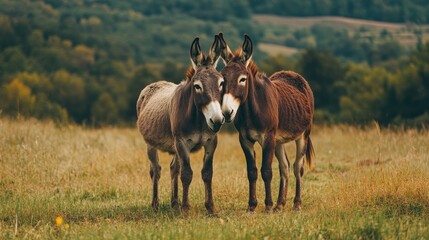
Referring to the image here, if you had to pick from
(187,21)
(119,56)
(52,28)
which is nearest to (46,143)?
(52,28)

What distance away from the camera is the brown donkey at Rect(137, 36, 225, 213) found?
29.6ft

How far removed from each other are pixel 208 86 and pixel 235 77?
0.58 meters

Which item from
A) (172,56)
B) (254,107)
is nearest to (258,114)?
(254,107)

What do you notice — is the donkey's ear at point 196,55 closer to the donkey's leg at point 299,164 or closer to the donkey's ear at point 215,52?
the donkey's ear at point 215,52

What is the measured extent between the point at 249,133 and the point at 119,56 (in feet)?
236

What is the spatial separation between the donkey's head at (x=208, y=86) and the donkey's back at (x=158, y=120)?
111 centimetres

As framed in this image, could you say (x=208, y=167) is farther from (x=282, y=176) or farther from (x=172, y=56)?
(x=172, y=56)

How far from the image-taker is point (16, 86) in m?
44.1

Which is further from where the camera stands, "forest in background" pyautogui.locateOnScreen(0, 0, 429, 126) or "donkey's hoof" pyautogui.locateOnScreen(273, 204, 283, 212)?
"forest in background" pyautogui.locateOnScreen(0, 0, 429, 126)

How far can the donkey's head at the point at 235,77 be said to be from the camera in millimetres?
9062

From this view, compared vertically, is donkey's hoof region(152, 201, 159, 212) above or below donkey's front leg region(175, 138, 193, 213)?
below

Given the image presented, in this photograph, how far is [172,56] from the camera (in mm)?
110938

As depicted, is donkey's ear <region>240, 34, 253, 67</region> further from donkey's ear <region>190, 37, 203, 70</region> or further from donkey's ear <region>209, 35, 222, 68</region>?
donkey's ear <region>190, 37, 203, 70</region>

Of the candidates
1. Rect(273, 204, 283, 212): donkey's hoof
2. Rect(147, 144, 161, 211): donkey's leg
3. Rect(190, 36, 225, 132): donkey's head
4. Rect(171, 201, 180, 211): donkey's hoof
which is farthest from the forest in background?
Rect(273, 204, 283, 212): donkey's hoof
